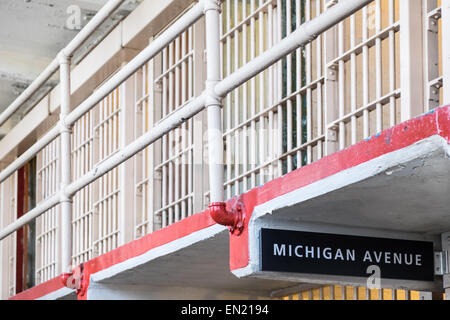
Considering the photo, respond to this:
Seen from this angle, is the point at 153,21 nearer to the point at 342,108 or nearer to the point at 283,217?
the point at 342,108

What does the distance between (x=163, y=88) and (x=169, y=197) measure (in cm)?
112

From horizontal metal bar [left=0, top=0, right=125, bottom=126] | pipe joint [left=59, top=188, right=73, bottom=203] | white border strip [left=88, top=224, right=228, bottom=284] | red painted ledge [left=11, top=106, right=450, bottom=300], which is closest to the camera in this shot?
red painted ledge [left=11, top=106, right=450, bottom=300]

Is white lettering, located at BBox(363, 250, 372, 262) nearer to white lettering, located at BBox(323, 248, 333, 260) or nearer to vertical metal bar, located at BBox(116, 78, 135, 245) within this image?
white lettering, located at BBox(323, 248, 333, 260)

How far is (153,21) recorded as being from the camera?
8.51 metres

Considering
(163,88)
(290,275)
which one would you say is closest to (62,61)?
(163,88)

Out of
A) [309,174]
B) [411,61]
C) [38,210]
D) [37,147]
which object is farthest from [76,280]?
[411,61]

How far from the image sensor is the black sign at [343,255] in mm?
4820

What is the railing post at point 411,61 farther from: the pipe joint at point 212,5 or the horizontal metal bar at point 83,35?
the horizontal metal bar at point 83,35

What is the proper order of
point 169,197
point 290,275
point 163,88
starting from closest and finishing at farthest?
point 290,275
point 169,197
point 163,88

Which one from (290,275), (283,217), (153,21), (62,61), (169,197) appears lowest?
(290,275)

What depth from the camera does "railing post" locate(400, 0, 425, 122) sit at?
15.8 feet

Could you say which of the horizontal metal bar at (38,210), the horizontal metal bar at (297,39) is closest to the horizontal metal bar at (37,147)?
the horizontal metal bar at (38,210)

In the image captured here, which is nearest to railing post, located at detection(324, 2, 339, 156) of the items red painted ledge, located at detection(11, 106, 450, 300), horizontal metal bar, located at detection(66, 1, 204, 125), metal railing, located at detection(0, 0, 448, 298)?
metal railing, located at detection(0, 0, 448, 298)

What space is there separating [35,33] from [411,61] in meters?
6.38
